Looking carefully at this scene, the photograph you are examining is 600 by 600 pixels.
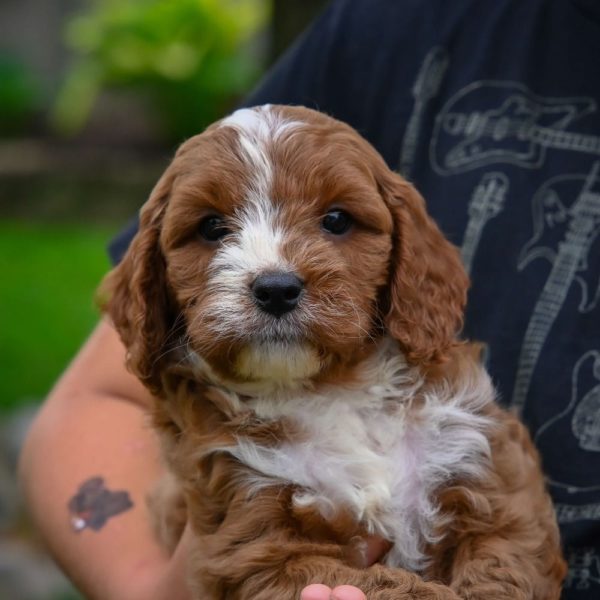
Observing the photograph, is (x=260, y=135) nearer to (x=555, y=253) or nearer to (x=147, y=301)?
(x=147, y=301)

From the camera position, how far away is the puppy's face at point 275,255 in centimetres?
377

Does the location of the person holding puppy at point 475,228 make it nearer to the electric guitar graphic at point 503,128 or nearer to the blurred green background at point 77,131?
the electric guitar graphic at point 503,128

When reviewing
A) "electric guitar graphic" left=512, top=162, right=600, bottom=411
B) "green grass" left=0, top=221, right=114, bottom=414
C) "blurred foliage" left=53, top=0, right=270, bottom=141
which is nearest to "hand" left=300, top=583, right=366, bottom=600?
"electric guitar graphic" left=512, top=162, right=600, bottom=411

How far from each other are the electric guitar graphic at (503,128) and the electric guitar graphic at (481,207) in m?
0.09

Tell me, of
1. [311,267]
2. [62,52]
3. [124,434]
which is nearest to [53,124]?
[62,52]

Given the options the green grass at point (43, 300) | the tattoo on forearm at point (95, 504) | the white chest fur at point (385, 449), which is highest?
the white chest fur at point (385, 449)

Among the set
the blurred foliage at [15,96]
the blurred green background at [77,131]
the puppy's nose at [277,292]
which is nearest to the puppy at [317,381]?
the puppy's nose at [277,292]

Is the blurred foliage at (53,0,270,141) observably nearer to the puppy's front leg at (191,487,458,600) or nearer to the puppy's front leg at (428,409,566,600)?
the puppy's front leg at (428,409,566,600)

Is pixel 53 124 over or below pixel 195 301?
below

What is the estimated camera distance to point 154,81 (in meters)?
15.5

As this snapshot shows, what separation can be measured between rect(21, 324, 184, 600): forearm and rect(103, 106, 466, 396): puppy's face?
741 mm

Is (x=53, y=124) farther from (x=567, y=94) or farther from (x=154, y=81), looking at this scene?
(x=567, y=94)

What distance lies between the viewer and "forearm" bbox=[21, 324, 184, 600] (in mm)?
4621

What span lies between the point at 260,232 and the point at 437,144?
124cm
